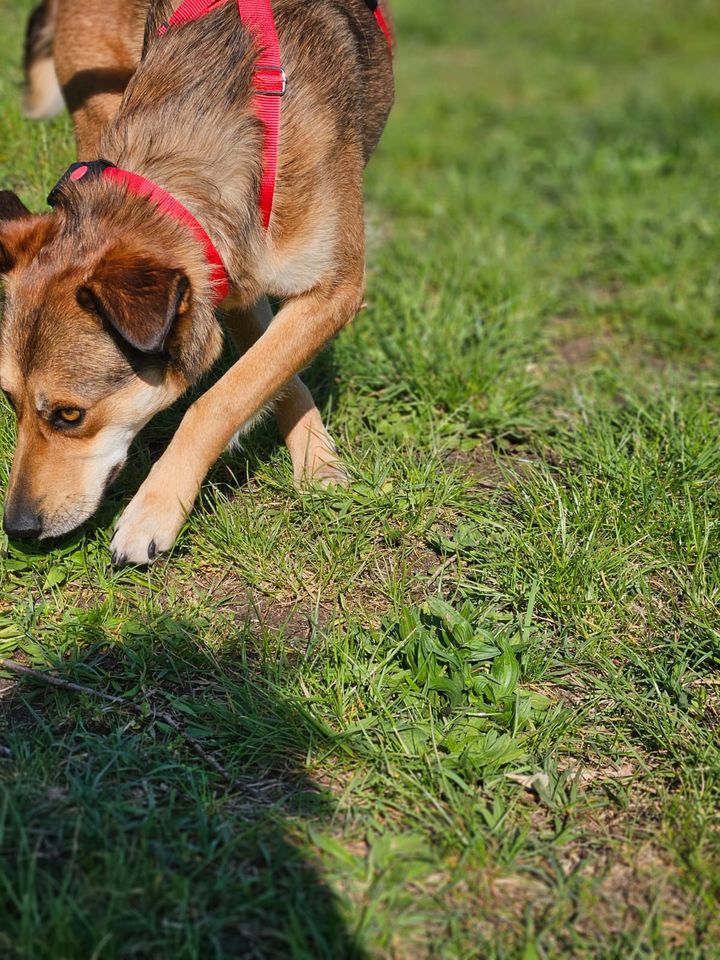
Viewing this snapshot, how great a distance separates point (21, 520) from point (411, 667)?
1.40 metres

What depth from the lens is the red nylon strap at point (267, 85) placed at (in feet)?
11.4

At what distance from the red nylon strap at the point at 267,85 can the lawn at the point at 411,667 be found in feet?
3.79

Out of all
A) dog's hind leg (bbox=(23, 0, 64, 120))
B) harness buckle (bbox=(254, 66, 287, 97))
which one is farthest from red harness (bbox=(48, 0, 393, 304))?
dog's hind leg (bbox=(23, 0, 64, 120))

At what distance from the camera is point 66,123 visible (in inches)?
211

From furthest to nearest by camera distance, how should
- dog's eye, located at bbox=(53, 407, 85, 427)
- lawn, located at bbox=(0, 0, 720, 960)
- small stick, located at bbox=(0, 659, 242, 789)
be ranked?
dog's eye, located at bbox=(53, 407, 85, 427) → small stick, located at bbox=(0, 659, 242, 789) → lawn, located at bbox=(0, 0, 720, 960)

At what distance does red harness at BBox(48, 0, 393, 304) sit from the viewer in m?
3.31

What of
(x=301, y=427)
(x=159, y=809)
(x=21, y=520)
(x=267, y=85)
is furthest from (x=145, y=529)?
(x=267, y=85)

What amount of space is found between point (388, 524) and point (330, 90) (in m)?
1.67

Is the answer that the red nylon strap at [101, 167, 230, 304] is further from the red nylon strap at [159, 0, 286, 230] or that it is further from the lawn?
the lawn

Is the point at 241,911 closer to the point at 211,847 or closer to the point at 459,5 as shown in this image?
the point at 211,847

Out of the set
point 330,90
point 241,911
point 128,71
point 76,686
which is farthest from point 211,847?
point 128,71

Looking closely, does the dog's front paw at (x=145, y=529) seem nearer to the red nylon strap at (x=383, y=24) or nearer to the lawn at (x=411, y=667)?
the lawn at (x=411, y=667)

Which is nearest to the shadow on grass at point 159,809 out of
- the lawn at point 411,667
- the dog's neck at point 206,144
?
the lawn at point 411,667

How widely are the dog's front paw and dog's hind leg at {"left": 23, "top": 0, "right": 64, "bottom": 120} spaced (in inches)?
121
